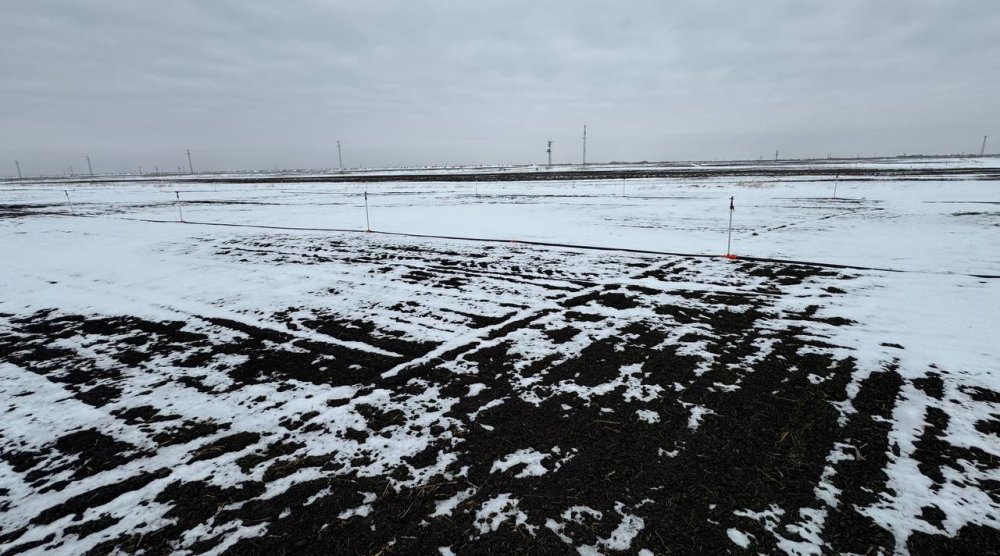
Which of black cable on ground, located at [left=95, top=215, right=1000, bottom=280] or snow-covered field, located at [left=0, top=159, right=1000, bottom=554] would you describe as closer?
snow-covered field, located at [left=0, top=159, right=1000, bottom=554]

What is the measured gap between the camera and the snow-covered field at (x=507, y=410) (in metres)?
2.53

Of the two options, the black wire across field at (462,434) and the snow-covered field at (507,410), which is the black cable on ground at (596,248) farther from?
the black wire across field at (462,434)

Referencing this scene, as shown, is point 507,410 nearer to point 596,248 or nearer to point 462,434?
point 462,434

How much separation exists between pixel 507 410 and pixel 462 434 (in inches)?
19.3

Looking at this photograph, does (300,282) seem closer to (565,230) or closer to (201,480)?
(201,480)

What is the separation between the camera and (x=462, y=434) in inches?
134

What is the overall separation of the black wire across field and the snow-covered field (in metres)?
0.02

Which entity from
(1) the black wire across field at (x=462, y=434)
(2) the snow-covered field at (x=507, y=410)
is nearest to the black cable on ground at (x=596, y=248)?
(2) the snow-covered field at (x=507, y=410)

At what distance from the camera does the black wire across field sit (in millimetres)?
2498

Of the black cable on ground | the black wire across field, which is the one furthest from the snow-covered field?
the black cable on ground

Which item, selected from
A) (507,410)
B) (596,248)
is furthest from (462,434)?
(596,248)

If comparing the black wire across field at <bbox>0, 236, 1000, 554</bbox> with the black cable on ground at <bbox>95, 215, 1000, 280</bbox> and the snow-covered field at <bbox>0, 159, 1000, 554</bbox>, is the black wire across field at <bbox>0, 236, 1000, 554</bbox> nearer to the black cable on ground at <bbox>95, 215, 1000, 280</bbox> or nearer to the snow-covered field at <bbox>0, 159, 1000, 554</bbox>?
the snow-covered field at <bbox>0, 159, 1000, 554</bbox>

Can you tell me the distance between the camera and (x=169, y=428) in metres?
3.54

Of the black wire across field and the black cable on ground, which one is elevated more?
the black cable on ground
